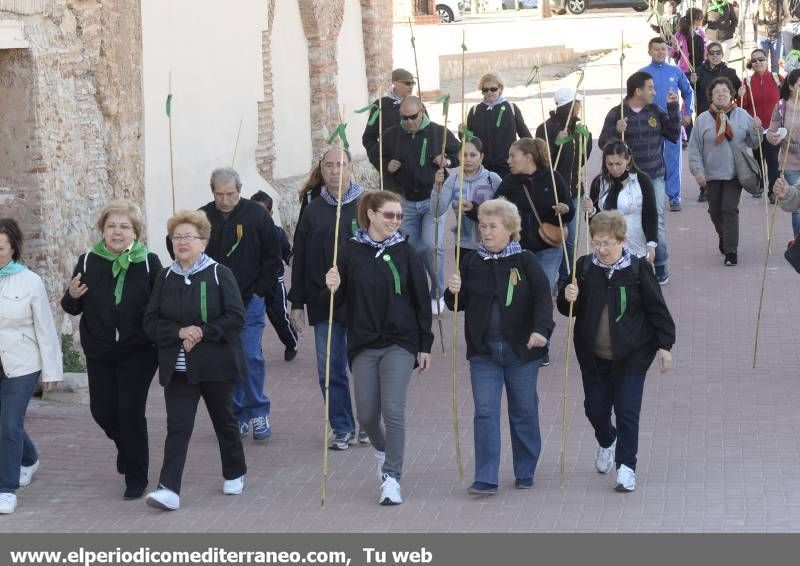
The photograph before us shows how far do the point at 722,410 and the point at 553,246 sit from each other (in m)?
1.77

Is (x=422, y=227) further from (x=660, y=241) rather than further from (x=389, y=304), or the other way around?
(x=389, y=304)

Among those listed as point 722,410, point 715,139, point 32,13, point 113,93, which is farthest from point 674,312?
point 32,13

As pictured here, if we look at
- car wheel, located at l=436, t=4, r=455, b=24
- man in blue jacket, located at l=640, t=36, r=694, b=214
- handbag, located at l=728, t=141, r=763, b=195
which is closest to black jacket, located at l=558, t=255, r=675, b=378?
handbag, located at l=728, t=141, r=763, b=195

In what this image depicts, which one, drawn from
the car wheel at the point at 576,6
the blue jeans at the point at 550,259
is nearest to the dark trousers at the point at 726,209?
the blue jeans at the point at 550,259

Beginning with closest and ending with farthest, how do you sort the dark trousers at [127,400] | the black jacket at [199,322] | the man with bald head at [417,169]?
the black jacket at [199,322], the dark trousers at [127,400], the man with bald head at [417,169]

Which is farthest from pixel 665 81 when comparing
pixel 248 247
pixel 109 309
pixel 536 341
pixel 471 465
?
pixel 109 309

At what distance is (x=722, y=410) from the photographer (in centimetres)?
984

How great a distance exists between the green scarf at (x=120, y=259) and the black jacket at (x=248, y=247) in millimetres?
1105

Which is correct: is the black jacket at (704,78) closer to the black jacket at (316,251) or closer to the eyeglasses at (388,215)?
the black jacket at (316,251)

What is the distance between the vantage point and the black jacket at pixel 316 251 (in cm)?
901

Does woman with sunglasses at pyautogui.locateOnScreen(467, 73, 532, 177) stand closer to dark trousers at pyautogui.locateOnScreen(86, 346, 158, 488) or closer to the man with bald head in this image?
the man with bald head

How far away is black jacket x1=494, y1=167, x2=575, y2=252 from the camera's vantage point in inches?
421

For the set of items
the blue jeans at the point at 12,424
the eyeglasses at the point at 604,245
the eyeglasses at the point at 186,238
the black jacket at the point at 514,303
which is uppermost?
the eyeglasses at the point at 186,238

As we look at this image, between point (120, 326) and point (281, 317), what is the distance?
135 inches
